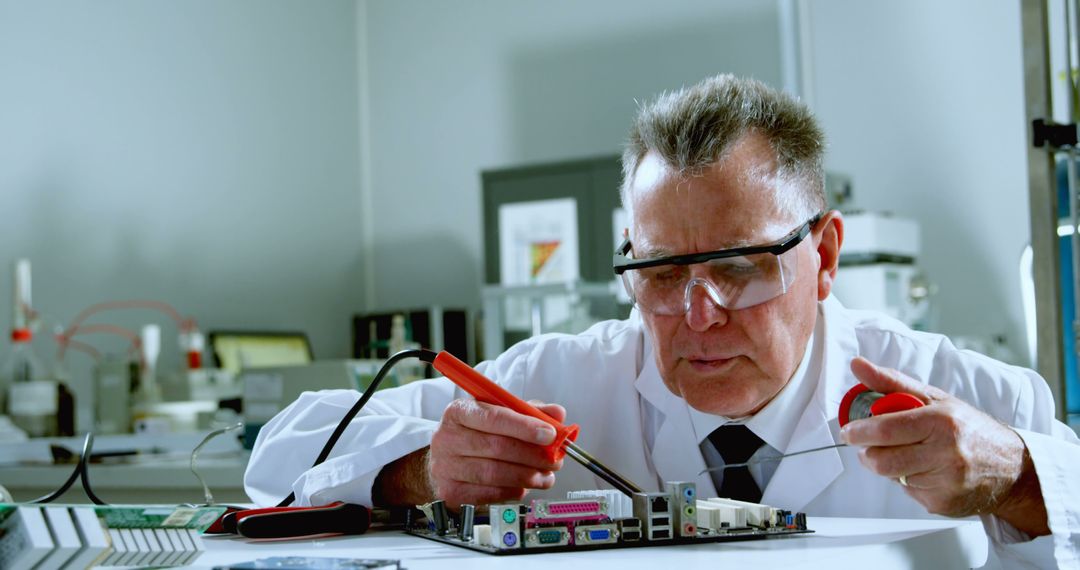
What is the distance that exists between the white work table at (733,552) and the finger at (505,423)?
0.13 meters

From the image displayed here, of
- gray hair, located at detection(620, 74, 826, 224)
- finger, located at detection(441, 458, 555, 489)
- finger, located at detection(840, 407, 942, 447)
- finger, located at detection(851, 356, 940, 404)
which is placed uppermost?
gray hair, located at detection(620, 74, 826, 224)

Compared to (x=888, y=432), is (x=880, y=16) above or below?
above

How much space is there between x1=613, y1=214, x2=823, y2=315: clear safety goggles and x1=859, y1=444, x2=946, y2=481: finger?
Answer: 318mm

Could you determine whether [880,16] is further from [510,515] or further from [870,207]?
[510,515]

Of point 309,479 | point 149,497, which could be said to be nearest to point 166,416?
point 149,497

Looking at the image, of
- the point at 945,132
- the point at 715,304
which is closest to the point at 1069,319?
the point at 715,304

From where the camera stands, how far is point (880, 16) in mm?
4211

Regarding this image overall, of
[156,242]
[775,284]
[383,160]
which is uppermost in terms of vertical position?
[383,160]

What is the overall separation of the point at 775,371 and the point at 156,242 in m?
3.27

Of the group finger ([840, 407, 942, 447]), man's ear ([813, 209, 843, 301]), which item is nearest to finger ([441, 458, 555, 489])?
finger ([840, 407, 942, 447])

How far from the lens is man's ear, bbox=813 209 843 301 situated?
1.36 meters

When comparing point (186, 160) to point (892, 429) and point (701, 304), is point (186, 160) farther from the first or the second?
point (892, 429)

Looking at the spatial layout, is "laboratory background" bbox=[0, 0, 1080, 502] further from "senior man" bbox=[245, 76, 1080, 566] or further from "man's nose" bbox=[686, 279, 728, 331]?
"man's nose" bbox=[686, 279, 728, 331]

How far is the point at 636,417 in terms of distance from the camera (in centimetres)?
147
